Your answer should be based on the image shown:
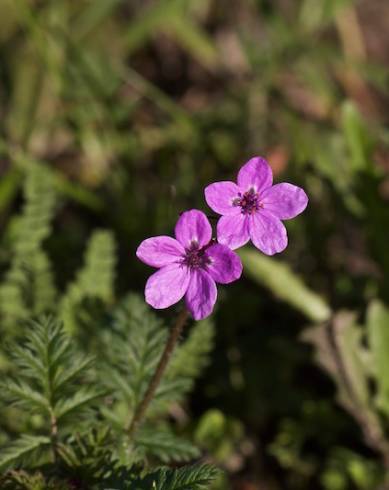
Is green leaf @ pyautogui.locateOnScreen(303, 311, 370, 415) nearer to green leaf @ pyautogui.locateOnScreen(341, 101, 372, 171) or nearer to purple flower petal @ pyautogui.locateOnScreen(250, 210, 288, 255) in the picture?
green leaf @ pyautogui.locateOnScreen(341, 101, 372, 171)

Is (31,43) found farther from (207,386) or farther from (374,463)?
(374,463)

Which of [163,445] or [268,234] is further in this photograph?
[163,445]

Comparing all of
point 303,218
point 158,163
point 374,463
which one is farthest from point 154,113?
point 374,463

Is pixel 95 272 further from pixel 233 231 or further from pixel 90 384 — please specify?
pixel 233 231

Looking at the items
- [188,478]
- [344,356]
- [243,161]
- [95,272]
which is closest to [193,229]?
[188,478]

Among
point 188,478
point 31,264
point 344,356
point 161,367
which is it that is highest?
point 344,356
